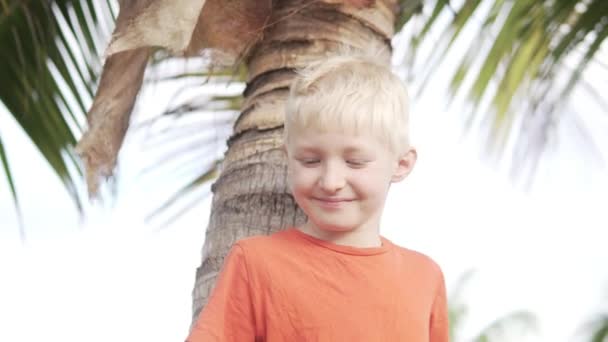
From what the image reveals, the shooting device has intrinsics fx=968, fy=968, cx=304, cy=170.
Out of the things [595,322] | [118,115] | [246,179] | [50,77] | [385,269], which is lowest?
[595,322]

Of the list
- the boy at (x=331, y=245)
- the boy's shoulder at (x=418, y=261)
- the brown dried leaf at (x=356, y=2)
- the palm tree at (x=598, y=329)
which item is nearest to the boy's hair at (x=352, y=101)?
the boy at (x=331, y=245)

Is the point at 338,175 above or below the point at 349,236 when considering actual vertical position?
above

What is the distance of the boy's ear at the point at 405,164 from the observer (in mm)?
2070

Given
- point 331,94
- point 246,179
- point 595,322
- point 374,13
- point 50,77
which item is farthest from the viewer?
point 595,322

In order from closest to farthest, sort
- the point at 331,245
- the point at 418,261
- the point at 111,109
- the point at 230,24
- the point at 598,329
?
the point at 331,245, the point at 418,261, the point at 111,109, the point at 230,24, the point at 598,329

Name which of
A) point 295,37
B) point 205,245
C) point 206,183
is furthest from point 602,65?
point 205,245

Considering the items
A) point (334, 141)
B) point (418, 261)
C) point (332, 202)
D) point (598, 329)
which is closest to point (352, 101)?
point (334, 141)

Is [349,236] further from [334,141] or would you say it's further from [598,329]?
[598,329]

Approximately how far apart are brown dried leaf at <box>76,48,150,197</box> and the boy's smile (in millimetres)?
689

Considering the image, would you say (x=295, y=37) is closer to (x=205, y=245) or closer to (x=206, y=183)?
(x=205, y=245)

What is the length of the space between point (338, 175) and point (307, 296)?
259 mm

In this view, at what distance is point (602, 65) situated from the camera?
4344 mm

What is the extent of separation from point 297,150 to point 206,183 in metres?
2.11

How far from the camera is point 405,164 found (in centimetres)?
209
